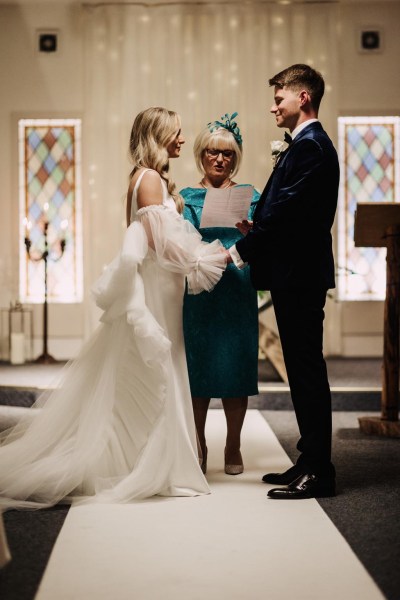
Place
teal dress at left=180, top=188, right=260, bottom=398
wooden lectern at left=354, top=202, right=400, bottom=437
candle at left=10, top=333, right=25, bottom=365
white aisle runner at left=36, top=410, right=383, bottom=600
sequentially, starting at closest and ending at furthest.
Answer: white aisle runner at left=36, top=410, right=383, bottom=600, teal dress at left=180, top=188, right=260, bottom=398, wooden lectern at left=354, top=202, right=400, bottom=437, candle at left=10, top=333, right=25, bottom=365

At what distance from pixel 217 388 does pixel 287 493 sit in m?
0.58

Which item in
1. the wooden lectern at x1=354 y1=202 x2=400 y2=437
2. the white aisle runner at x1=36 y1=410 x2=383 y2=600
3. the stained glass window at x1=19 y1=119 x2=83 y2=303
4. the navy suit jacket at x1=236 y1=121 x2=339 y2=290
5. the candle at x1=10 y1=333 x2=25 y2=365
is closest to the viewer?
the white aisle runner at x1=36 y1=410 x2=383 y2=600

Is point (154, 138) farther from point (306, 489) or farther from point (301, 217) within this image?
point (306, 489)

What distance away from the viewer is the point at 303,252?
2789 mm

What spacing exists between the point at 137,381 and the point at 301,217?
88 cm

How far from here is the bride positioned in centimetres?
281

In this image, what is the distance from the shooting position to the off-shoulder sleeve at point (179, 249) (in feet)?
9.48

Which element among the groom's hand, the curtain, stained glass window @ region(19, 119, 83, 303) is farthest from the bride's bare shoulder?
stained glass window @ region(19, 119, 83, 303)

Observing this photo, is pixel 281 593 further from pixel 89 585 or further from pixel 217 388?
pixel 217 388

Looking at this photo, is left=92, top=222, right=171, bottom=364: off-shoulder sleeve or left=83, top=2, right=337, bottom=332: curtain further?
left=83, top=2, right=337, bottom=332: curtain

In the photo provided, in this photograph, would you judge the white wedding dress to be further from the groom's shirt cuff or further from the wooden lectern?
the wooden lectern

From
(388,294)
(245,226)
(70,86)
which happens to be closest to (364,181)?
(70,86)

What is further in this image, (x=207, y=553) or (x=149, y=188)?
(x=149, y=188)

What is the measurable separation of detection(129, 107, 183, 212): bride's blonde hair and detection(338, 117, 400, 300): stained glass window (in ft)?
15.2
